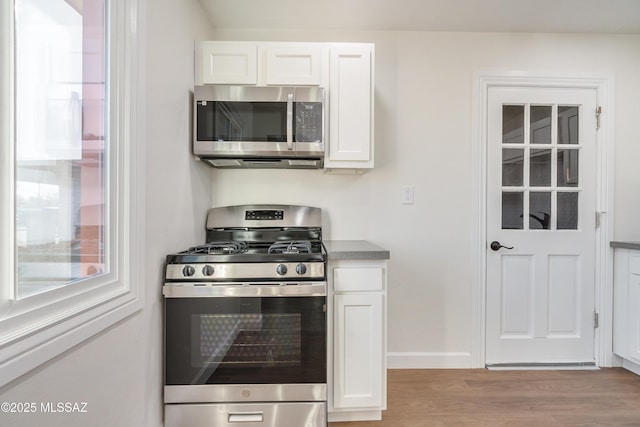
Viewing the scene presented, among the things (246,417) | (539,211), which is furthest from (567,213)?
(246,417)

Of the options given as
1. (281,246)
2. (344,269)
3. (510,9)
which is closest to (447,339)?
(344,269)

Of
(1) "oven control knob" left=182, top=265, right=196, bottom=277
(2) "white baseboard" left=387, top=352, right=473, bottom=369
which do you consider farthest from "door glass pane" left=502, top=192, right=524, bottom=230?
(1) "oven control knob" left=182, top=265, right=196, bottom=277

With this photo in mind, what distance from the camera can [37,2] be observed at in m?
0.85

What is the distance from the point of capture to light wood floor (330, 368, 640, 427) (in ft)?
5.41

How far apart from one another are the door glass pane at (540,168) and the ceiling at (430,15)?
0.91 m

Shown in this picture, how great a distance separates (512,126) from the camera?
2.23m

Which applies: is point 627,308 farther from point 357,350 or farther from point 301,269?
point 301,269

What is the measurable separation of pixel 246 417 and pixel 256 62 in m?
1.95

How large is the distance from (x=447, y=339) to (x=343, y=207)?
1.24 meters

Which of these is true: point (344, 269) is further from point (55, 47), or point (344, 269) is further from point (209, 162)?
point (55, 47)

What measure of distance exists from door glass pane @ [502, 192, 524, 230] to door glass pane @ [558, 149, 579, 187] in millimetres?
342

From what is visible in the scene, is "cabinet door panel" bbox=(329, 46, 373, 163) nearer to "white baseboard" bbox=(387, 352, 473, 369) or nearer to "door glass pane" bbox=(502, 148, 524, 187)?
"door glass pane" bbox=(502, 148, 524, 187)

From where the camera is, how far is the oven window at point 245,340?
4.63 ft

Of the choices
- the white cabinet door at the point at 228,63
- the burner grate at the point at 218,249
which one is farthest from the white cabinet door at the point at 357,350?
the white cabinet door at the point at 228,63
